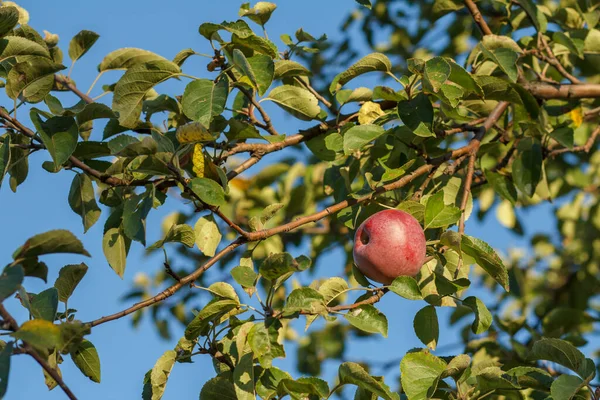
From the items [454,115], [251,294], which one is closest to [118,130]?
[251,294]

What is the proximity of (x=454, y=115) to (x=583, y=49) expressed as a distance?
805 mm

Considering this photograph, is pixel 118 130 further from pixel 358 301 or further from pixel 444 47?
pixel 444 47

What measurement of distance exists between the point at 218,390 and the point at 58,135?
0.55 metres

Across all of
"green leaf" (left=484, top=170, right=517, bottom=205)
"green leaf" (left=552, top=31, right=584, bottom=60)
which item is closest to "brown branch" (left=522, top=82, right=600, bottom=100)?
"green leaf" (left=552, top=31, right=584, bottom=60)

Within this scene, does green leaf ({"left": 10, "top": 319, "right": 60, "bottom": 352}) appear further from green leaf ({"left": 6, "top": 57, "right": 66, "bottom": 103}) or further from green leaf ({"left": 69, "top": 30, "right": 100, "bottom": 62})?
green leaf ({"left": 69, "top": 30, "right": 100, "bottom": 62})

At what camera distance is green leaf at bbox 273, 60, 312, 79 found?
1719 mm

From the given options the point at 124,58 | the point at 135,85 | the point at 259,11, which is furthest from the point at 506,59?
the point at 124,58

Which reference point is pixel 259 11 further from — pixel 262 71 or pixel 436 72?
pixel 436 72

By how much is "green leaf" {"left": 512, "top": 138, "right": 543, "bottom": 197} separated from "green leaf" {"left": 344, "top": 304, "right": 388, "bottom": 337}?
0.76 meters

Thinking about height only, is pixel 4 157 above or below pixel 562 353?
above

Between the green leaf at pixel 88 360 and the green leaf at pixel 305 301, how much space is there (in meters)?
0.36

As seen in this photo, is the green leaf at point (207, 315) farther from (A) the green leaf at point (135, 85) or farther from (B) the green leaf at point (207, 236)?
(A) the green leaf at point (135, 85)

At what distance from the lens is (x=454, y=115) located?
166 cm

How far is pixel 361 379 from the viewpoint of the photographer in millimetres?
1309
